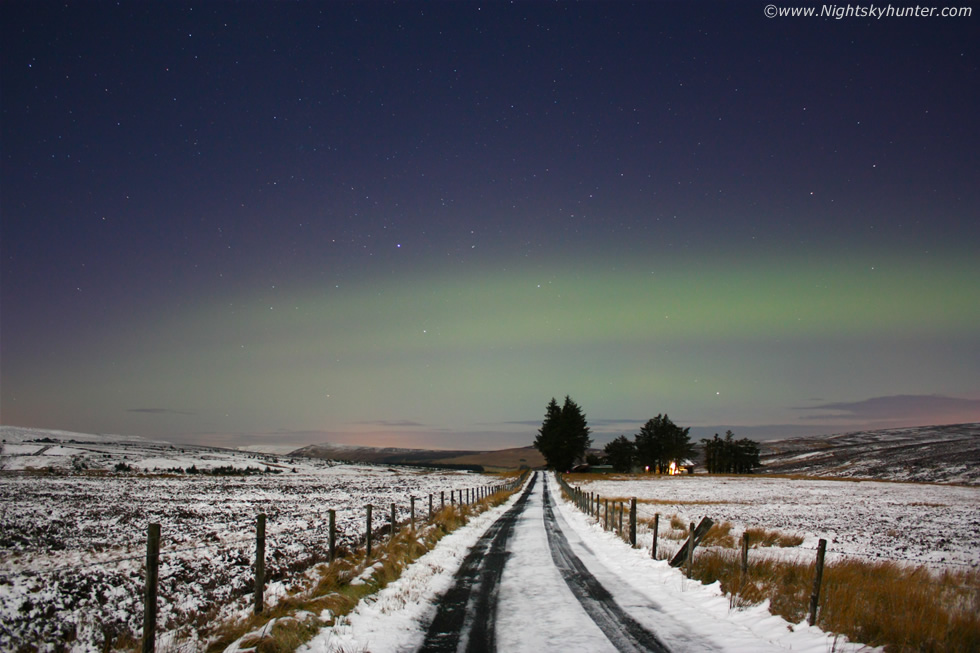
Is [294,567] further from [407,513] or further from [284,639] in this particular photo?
[407,513]

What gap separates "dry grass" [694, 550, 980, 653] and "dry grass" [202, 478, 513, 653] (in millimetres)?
6843

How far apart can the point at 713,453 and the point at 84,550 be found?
146841 millimetres

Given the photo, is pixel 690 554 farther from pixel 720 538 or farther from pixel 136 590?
pixel 136 590

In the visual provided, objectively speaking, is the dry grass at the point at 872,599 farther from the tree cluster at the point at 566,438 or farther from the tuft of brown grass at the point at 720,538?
the tree cluster at the point at 566,438

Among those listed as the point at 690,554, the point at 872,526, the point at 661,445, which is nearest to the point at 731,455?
the point at 661,445

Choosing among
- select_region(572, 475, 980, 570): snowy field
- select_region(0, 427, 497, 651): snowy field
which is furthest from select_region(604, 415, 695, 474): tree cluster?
select_region(0, 427, 497, 651): snowy field

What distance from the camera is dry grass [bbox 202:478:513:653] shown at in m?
7.51

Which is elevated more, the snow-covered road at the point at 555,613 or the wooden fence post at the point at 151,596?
the wooden fence post at the point at 151,596

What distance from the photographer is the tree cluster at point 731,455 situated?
13738 cm

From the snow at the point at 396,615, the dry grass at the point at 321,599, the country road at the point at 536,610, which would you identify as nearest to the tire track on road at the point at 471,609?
the country road at the point at 536,610

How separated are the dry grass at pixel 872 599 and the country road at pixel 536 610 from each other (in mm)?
2202

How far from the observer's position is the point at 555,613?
29.8 ft

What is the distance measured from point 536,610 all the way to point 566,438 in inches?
4094

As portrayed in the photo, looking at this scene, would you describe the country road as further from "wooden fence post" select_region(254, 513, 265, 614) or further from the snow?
"wooden fence post" select_region(254, 513, 265, 614)
